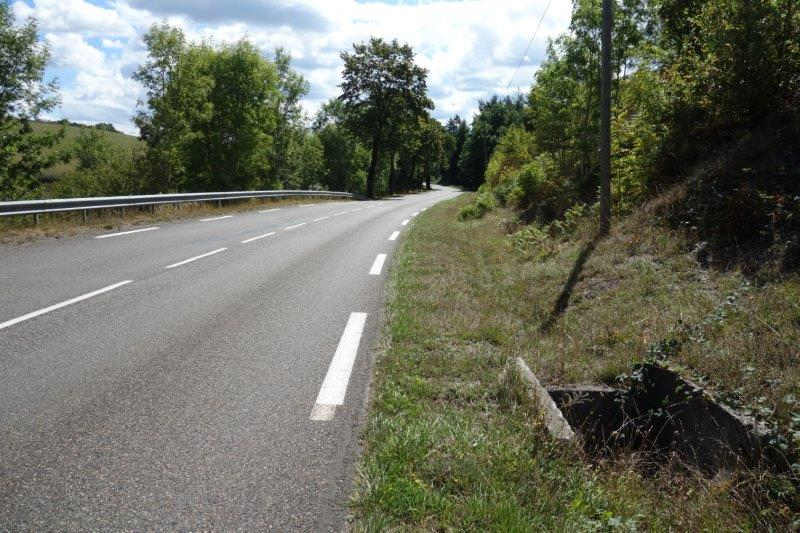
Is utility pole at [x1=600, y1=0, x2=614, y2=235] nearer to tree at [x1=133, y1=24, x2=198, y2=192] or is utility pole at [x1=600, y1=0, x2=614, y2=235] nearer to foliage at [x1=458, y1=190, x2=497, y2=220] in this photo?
foliage at [x1=458, y1=190, x2=497, y2=220]

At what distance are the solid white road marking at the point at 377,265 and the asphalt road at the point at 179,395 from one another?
873mm

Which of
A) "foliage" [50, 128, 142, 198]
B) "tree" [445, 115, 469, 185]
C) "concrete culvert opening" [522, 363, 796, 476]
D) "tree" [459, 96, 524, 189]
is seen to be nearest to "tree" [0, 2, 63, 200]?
"foliage" [50, 128, 142, 198]

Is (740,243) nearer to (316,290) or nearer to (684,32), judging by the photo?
(316,290)

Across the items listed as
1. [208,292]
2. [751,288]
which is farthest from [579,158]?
[208,292]

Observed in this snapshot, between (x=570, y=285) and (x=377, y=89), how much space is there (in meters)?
47.2

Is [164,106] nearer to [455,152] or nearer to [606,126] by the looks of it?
[606,126]

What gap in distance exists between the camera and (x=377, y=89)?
2053 inches

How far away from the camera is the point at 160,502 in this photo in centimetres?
283

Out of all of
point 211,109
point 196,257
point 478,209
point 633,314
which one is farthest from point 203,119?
point 633,314

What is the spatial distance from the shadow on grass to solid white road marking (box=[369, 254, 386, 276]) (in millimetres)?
3461

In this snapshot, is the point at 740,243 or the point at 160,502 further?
the point at 740,243

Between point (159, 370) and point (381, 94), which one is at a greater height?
point (381, 94)

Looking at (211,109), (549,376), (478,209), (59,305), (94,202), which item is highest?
(211,109)

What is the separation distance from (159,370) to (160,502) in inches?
83.5
